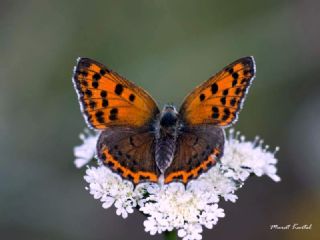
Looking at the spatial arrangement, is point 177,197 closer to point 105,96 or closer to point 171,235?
point 171,235

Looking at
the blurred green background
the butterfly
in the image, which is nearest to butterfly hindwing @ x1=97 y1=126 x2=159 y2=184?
the butterfly

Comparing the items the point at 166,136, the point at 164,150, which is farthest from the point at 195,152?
the point at 166,136

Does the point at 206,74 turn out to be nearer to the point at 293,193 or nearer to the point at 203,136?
the point at 293,193

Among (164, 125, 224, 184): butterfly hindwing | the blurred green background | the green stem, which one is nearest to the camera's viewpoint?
(164, 125, 224, 184): butterfly hindwing

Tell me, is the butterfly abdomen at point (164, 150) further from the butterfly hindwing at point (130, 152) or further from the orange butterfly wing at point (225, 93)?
the orange butterfly wing at point (225, 93)

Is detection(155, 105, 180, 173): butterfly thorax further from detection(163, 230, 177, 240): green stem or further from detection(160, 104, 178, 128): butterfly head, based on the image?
detection(163, 230, 177, 240): green stem
